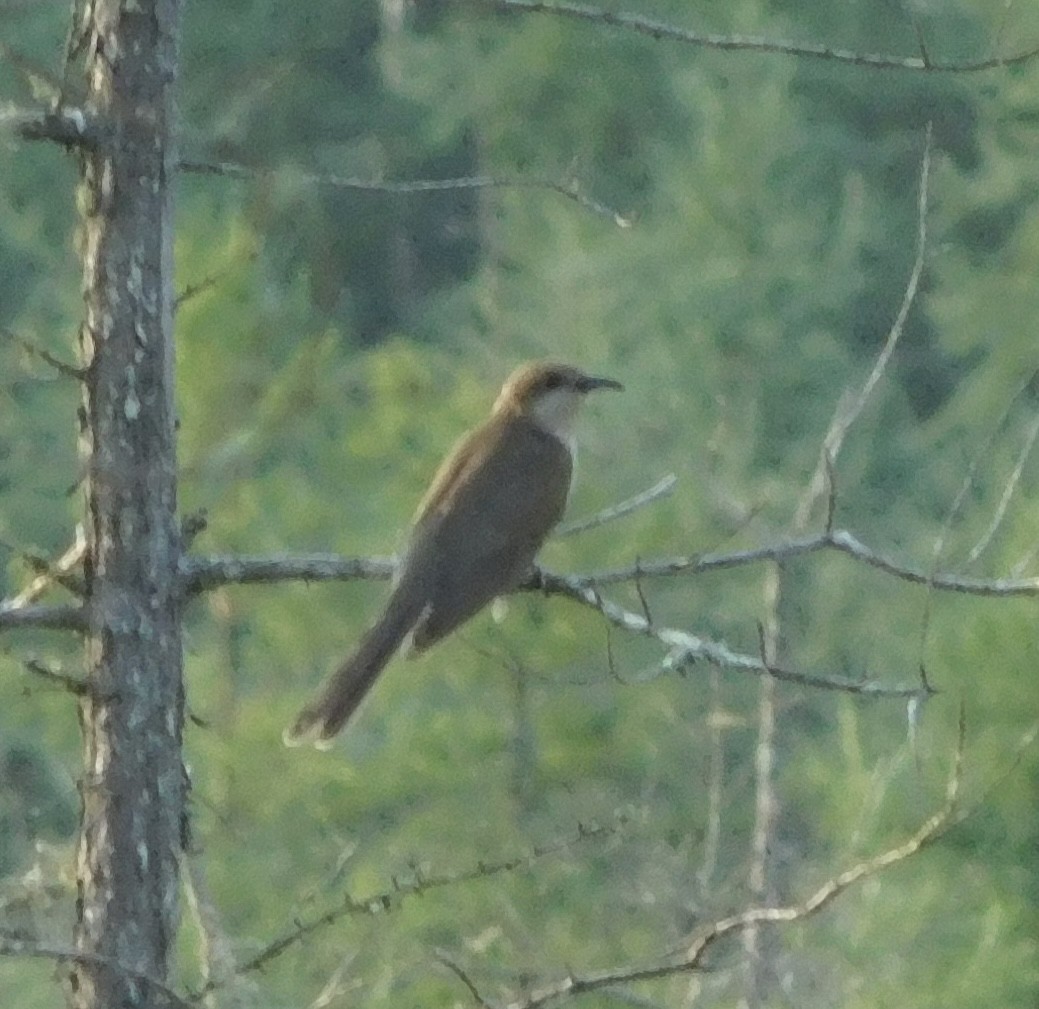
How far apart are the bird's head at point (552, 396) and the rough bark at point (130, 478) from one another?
225cm

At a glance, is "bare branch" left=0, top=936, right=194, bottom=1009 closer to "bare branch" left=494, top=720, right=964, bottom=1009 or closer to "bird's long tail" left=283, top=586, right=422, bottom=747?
"bare branch" left=494, top=720, right=964, bottom=1009

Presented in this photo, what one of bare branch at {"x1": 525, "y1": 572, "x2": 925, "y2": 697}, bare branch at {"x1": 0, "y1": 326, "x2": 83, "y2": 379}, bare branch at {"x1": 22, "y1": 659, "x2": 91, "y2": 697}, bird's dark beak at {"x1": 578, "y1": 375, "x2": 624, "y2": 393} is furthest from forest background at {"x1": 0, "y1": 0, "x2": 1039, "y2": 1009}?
bird's dark beak at {"x1": 578, "y1": 375, "x2": 624, "y2": 393}

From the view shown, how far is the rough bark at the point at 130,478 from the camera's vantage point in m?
3.83

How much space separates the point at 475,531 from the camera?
5.38 meters

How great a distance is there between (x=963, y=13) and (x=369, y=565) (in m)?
18.1

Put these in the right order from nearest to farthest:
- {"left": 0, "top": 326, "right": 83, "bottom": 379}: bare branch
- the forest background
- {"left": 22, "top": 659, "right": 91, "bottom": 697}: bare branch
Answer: {"left": 0, "top": 326, "right": 83, "bottom": 379}: bare branch, {"left": 22, "top": 659, "right": 91, "bottom": 697}: bare branch, the forest background

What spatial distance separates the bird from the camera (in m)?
4.77

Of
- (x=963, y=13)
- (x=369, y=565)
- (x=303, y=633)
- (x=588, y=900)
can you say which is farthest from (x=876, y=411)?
(x=369, y=565)

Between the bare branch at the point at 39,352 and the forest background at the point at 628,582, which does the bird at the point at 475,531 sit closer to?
the forest background at the point at 628,582

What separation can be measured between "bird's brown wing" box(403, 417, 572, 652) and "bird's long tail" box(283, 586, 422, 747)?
13 cm

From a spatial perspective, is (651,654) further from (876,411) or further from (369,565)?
(369,565)

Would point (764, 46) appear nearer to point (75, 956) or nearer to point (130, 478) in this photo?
point (130, 478)

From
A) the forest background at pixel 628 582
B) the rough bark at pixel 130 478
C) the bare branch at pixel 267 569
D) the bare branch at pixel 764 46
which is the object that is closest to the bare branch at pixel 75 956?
the rough bark at pixel 130 478

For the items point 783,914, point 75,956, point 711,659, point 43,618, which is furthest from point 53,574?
point 783,914
